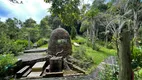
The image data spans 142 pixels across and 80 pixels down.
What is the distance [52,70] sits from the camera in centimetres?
869

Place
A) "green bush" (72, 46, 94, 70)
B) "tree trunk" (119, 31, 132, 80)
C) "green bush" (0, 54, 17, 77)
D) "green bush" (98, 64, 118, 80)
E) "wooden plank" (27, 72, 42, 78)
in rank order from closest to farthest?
"tree trunk" (119, 31, 132, 80)
"green bush" (98, 64, 118, 80)
"green bush" (0, 54, 17, 77)
"wooden plank" (27, 72, 42, 78)
"green bush" (72, 46, 94, 70)

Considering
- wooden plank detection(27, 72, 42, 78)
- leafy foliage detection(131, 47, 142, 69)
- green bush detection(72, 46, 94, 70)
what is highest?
leafy foliage detection(131, 47, 142, 69)

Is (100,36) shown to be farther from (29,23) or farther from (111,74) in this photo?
(111,74)

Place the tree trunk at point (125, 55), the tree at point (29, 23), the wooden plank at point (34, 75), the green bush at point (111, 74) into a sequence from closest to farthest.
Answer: the tree trunk at point (125, 55) < the green bush at point (111, 74) < the wooden plank at point (34, 75) < the tree at point (29, 23)

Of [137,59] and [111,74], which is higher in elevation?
[137,59]

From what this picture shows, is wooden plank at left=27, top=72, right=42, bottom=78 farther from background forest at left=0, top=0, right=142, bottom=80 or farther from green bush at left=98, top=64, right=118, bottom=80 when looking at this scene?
green bush at left=98, top=64, right=118, bottom=80

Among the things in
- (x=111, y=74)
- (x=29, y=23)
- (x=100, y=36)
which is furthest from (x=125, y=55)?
(x=29, y=23)

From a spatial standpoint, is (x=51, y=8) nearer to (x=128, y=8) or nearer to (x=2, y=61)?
(x=2, y=61)

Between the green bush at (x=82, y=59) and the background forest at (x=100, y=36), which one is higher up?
the background forest at (x=100, y=36)

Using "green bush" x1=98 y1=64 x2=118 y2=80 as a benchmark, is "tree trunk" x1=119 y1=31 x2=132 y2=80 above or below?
above

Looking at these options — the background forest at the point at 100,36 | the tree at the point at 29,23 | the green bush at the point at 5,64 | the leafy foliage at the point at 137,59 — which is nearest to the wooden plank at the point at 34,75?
the green bush at the point at 5,64

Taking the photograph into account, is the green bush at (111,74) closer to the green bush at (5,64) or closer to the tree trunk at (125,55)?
the tree trunk at (125,55)

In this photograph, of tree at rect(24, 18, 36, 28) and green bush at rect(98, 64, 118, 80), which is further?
tree at rect(24, 18, 36, 28)

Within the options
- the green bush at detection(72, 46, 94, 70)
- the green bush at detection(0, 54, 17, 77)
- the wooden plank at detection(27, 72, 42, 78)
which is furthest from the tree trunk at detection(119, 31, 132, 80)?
the green bush at detection(72, 46, 94, 70)
